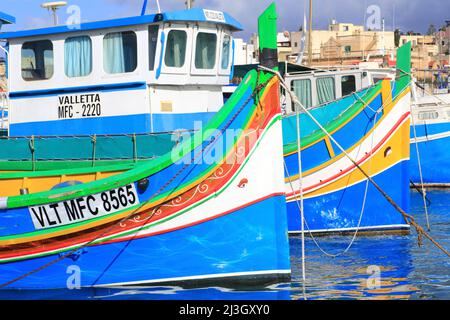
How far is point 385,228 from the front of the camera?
15445 mm

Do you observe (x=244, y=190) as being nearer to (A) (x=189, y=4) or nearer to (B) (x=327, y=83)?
(A) (x=189, y=4)

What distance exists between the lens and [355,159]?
599 inches

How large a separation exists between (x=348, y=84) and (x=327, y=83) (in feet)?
1.70

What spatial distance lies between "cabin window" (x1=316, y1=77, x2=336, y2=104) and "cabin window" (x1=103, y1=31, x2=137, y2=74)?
7.35 metres

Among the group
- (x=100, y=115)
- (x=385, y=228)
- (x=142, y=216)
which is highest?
(x=100, y=115)

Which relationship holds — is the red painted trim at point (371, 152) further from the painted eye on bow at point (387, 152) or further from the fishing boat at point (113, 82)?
the fishing boat at point (113, 82)

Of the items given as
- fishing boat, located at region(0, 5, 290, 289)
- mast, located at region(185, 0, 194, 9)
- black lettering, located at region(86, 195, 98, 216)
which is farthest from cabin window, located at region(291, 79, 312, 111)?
black lettering, located at region(86, 195, 98, 216)

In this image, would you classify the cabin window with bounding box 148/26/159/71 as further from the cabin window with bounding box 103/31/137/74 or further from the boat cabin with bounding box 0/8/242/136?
the cabin window with bounding box 103/31/137/74

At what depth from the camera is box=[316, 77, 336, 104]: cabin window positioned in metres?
19.3

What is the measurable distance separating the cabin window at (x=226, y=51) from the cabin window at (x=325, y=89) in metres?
5.67

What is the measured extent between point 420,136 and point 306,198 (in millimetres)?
11563

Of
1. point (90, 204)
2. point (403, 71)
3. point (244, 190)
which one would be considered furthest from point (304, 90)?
point (90, 204)
